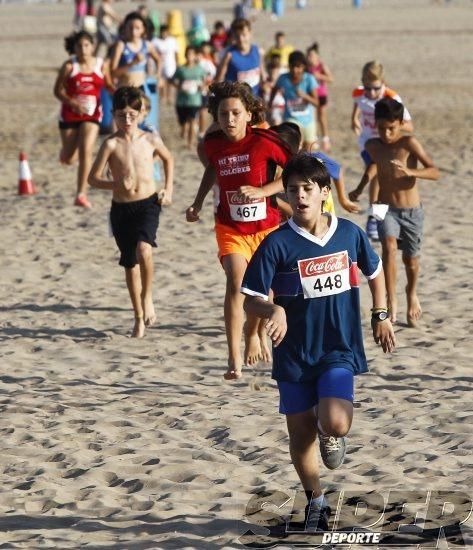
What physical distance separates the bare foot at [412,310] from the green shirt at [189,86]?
10.9 meters

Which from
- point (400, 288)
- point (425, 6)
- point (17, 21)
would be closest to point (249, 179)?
point (400, 288)

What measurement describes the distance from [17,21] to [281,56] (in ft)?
129

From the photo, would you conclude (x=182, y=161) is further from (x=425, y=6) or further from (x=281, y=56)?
(x=425, y=6)

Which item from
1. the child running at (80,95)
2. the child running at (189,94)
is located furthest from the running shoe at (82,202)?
the child running at (189,94)

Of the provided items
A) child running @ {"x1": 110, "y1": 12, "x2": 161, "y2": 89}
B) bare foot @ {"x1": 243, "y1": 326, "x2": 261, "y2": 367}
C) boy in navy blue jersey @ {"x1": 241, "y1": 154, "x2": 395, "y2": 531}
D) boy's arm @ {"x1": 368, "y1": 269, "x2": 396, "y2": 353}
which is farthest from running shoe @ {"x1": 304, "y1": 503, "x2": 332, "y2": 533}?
child running @ {"x1": 110, "y1": 12, "x2": 161, "y2": 89}

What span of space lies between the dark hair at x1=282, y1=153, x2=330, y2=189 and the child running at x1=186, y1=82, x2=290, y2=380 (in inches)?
90.6

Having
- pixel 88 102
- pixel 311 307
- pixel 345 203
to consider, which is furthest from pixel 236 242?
pixel 88 102

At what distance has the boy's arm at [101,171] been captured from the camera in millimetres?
9320

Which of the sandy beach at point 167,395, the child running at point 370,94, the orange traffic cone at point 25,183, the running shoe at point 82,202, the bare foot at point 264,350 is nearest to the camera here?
the sandy beach at point 167,395

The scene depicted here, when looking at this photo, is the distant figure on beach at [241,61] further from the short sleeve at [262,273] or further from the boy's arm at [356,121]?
the short sleeve at [262,273]

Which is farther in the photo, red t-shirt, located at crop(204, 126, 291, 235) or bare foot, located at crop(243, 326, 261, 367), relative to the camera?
bare foot, located at crop(243, 326, 261, 367)

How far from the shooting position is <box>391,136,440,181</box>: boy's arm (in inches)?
351

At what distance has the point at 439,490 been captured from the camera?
621 cm

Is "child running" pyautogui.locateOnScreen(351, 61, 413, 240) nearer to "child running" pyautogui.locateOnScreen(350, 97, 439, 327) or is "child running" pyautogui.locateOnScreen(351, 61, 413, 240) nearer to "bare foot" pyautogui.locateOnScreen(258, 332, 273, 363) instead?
"child running" pyautogui.locateOnScreen(350, 97, 439, 327)
